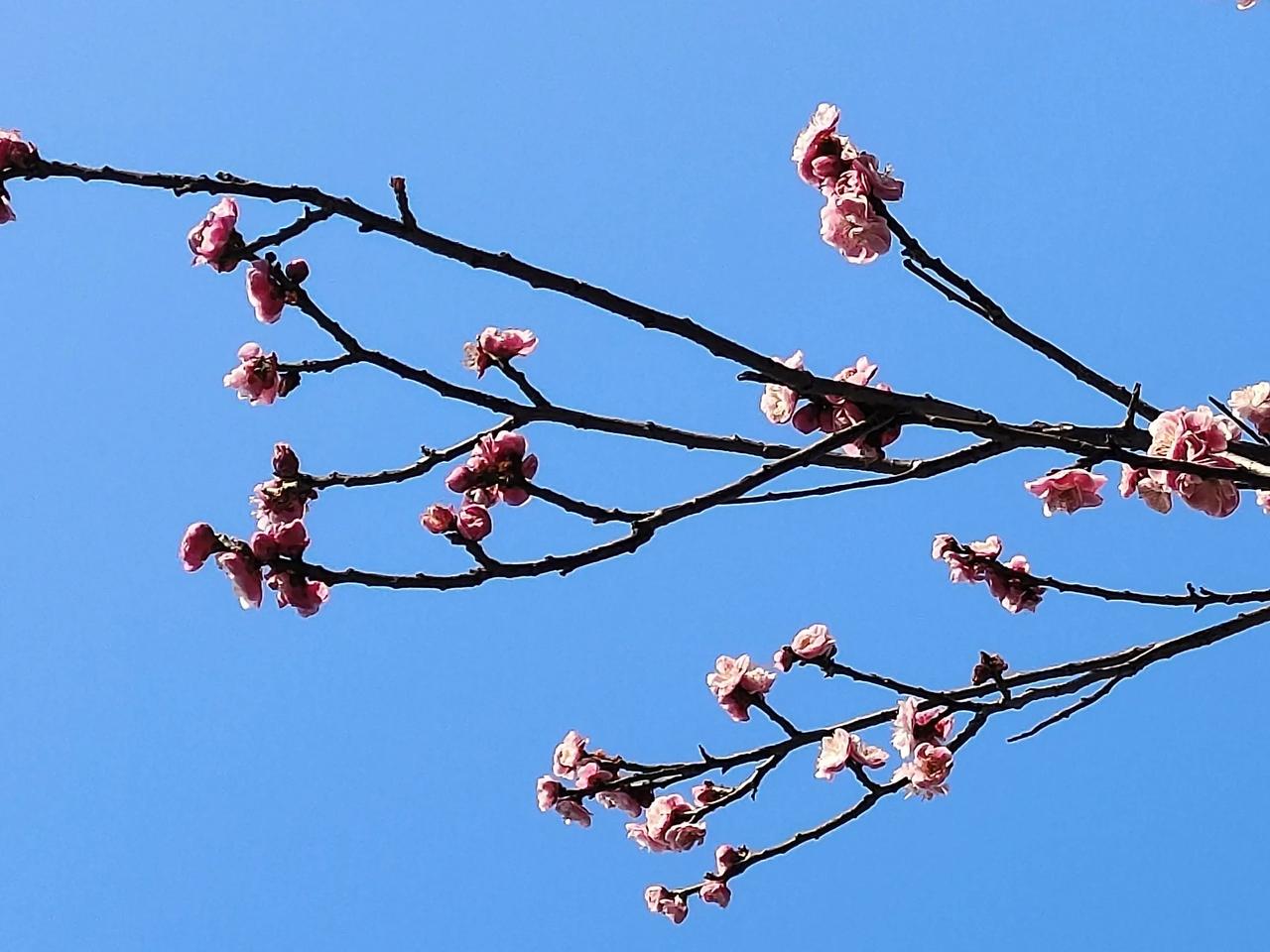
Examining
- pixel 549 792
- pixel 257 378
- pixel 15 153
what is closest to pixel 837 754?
pixel 549 792

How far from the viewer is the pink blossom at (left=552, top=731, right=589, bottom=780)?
4168mm

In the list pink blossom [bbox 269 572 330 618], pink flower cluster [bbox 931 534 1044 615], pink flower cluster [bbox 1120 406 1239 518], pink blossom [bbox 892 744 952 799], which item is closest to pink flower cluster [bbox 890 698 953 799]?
pink blossom [bbox 892 744 952 799]

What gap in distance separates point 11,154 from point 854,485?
91.5 inches

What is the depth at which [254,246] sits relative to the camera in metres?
2.99

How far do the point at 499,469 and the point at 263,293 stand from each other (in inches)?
30.3

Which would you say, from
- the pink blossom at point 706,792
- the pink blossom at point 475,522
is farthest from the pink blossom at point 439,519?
the pink blossom at point 706,792

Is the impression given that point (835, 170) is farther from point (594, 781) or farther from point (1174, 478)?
point (594, 781)

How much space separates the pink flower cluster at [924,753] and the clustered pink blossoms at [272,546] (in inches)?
72.4

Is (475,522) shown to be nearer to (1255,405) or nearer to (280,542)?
(280,542)

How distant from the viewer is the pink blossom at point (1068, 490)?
3.44 metres

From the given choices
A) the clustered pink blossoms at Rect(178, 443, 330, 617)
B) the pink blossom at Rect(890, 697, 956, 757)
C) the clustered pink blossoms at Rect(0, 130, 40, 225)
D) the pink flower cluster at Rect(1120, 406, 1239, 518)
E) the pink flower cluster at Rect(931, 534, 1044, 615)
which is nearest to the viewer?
the pink flower cluster at Rect(1120, 406, 1239, 518)

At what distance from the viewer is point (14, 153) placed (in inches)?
116

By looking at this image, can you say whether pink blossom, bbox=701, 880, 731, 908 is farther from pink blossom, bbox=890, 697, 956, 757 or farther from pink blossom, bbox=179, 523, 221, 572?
pink blossom, bbox=179, 523, 221, 572

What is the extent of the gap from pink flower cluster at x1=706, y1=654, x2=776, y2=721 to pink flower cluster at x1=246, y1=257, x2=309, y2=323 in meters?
1.98
